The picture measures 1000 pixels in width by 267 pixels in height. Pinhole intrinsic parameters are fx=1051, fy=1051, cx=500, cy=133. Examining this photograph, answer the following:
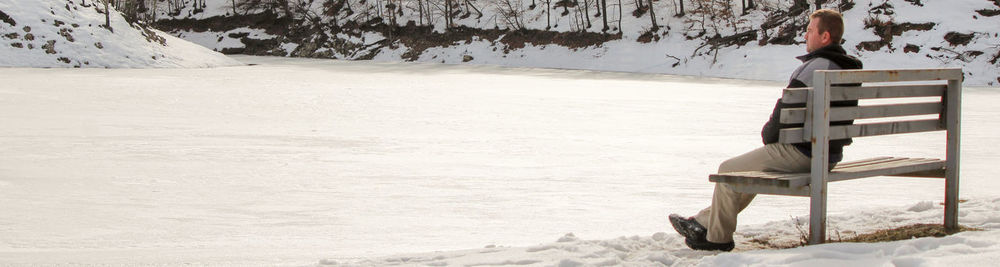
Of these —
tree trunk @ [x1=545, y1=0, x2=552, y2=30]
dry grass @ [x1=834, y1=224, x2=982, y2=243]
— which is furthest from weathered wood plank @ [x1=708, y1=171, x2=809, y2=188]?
tree trunk @ [x1=545, y1=0, x2=552, y2=30]

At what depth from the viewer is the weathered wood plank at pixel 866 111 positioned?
4.64 meters

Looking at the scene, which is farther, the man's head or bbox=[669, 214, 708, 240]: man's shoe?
bbox=[669, 214, 708, 240]: man's shoe

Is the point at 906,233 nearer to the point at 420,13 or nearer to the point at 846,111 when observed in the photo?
the point at 846,111

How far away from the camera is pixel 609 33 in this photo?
37.7 meters

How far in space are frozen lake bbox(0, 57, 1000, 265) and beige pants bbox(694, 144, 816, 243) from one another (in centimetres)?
146

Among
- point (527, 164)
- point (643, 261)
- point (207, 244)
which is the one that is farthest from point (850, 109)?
point (527, 164)

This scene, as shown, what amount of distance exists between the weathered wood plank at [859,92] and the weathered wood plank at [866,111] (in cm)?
5

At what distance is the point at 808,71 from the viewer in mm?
4859

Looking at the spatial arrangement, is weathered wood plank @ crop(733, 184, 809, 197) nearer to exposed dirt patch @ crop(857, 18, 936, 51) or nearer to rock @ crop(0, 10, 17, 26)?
exposed dirt patch @ crop(857, 18, 936, 51)

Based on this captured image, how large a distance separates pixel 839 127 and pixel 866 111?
228 mm

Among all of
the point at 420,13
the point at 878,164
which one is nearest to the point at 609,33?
the point at 420,13

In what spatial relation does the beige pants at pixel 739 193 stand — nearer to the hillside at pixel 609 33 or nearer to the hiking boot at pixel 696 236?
the hiking boot at pixel 696 236

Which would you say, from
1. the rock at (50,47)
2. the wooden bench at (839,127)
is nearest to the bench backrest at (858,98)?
the wooden bench at (839,127)

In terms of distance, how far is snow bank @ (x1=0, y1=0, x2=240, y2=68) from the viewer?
90.1ft
